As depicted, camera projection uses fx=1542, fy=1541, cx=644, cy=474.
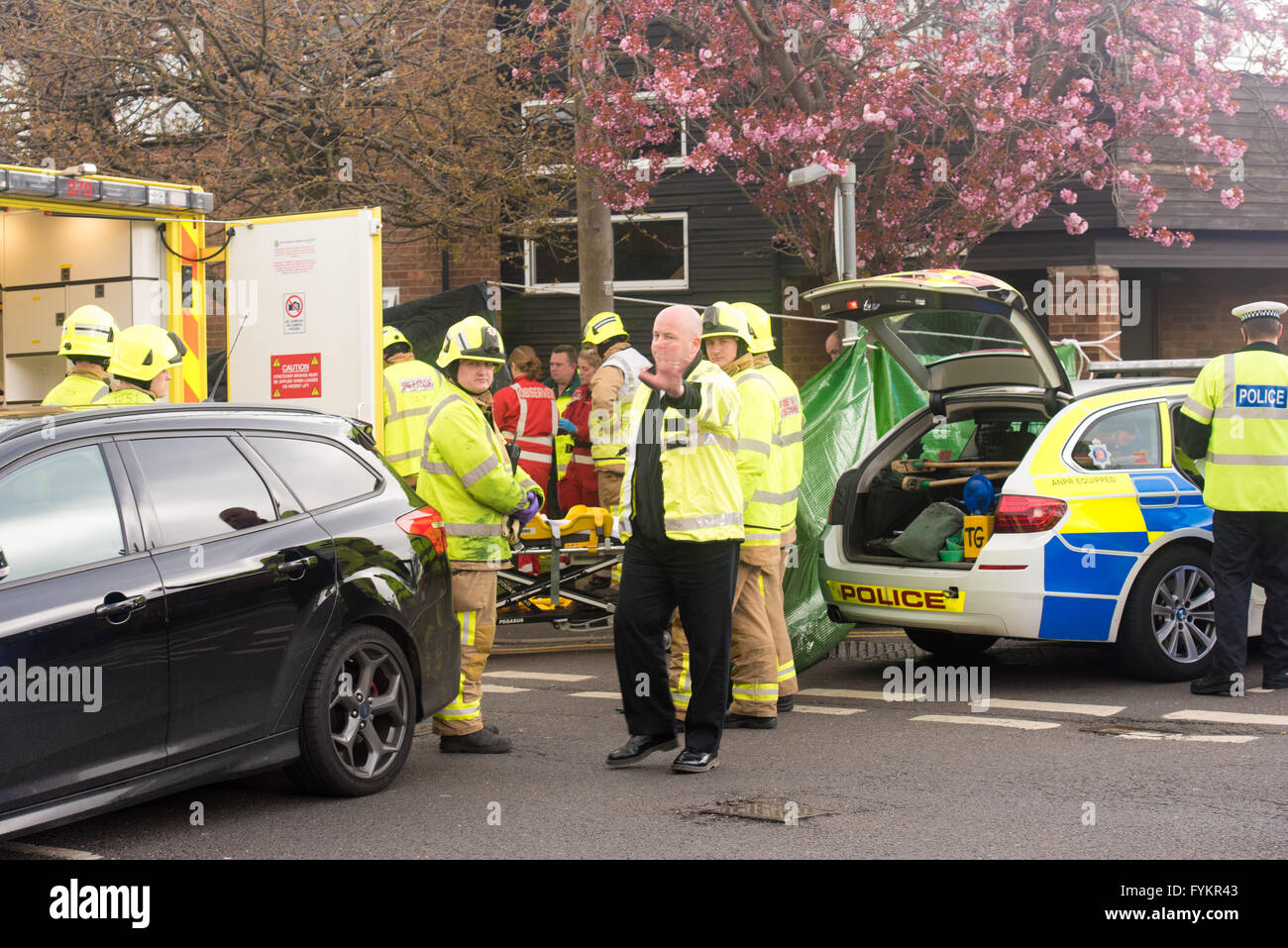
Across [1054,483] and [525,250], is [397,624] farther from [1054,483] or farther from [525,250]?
[525,250]

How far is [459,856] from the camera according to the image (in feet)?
17.6

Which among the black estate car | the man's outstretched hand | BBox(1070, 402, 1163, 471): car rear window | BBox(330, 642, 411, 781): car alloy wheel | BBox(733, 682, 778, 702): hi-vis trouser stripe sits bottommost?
BBox(733, 682, 778, 702): hi-vis trouser stripe

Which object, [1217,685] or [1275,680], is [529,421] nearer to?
[1217,685]

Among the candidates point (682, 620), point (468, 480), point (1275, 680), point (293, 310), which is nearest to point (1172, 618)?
point (1275, 680)

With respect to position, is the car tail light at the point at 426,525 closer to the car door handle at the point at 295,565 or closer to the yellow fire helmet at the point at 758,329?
the car door handle at the point at 295,565

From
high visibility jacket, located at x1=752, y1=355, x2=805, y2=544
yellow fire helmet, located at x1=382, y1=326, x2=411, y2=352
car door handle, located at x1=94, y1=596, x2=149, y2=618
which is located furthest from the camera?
yellow fire helmet, located at x1=382, y1=326, x2=411, y2=352

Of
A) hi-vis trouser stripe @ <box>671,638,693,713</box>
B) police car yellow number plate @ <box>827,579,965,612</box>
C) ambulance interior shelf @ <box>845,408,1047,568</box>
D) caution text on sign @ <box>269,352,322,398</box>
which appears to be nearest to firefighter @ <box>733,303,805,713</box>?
hi-vis trouser stripe @ <box>671,638,693,713</box>

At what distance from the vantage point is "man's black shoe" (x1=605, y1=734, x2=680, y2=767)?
6.85 meters

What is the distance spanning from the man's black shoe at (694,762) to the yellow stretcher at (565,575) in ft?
10.2

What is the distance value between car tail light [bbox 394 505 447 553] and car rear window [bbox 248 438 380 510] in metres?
0.20

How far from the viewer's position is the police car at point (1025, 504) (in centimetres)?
818

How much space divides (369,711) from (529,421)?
5.56 meters

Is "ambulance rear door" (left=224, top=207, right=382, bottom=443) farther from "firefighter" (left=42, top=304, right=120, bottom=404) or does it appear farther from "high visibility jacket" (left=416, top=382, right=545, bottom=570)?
"high visibility jacket" (left=416, top=382, right=545, bottom=570)

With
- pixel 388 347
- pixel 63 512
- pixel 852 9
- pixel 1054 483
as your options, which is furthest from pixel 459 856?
pixel 852 9
